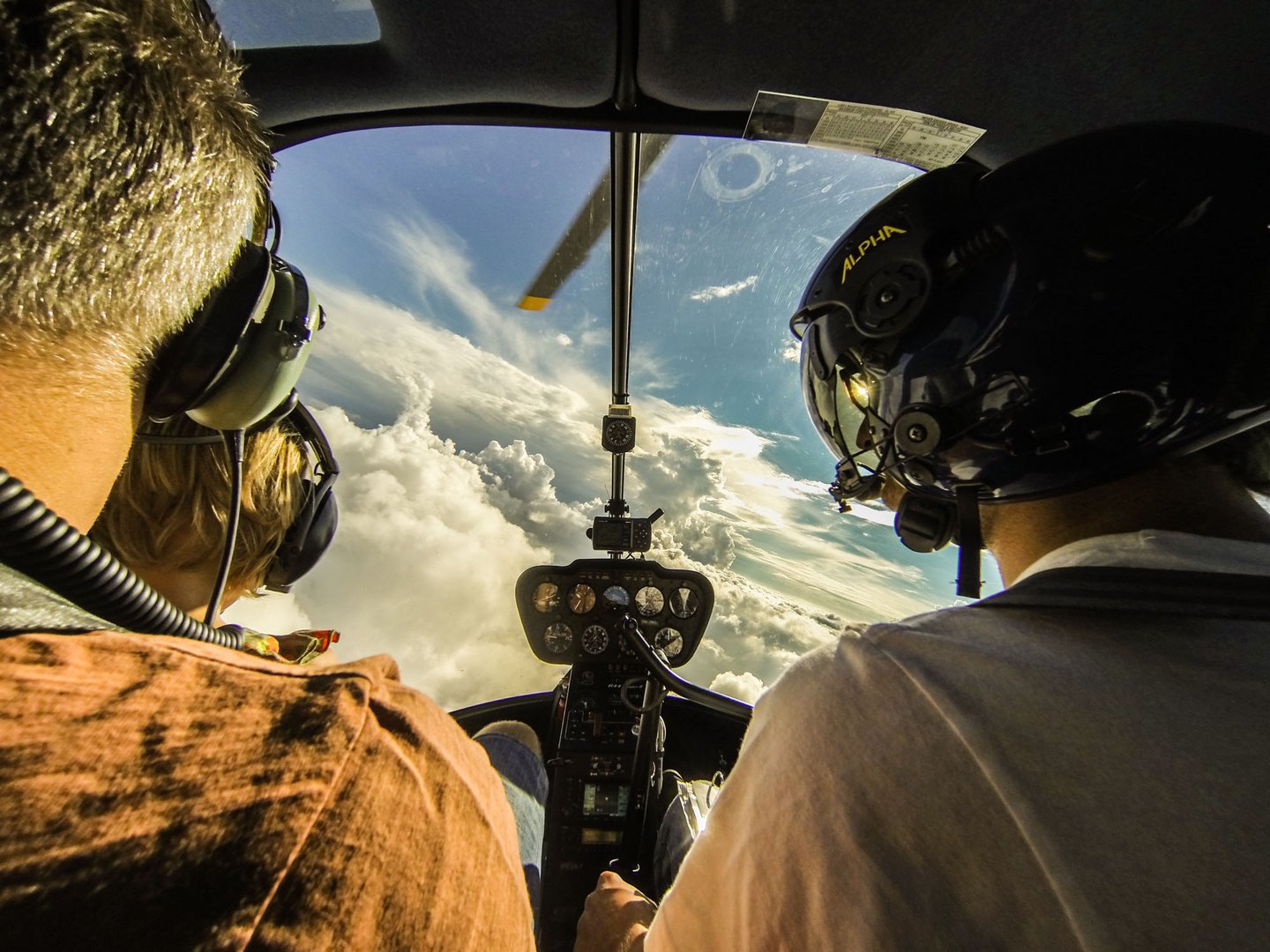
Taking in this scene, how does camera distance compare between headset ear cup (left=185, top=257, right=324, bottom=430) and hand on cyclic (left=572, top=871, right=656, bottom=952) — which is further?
hand on cyclic (left=572, top=871, right=656, bottom=952)

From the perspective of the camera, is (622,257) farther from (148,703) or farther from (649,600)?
(148,703)

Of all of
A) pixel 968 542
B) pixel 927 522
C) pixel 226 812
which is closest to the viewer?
pixel 226 812

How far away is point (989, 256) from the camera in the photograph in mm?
773

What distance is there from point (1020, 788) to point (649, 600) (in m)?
1.96

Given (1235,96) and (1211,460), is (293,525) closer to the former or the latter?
(1211,460)

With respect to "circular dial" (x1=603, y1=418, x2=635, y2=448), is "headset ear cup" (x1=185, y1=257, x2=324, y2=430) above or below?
below

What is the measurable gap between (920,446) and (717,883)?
2.33ft

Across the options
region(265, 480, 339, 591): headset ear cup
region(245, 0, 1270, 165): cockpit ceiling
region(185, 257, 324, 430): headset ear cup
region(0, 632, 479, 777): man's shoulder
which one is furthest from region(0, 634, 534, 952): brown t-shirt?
region(245, 0, 1270, 165): cockpit ceiling

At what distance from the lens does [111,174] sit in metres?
0.47

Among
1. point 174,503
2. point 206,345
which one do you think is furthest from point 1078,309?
point 174,503

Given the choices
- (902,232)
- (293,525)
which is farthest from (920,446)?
(293,525)

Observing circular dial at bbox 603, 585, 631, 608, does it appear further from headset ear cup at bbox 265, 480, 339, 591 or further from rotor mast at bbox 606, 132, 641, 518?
headset ear cup at bbox 265, 480, 339, 591

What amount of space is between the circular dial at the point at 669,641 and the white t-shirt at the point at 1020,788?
187 centimetres

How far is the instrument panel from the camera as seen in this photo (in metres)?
2.27
